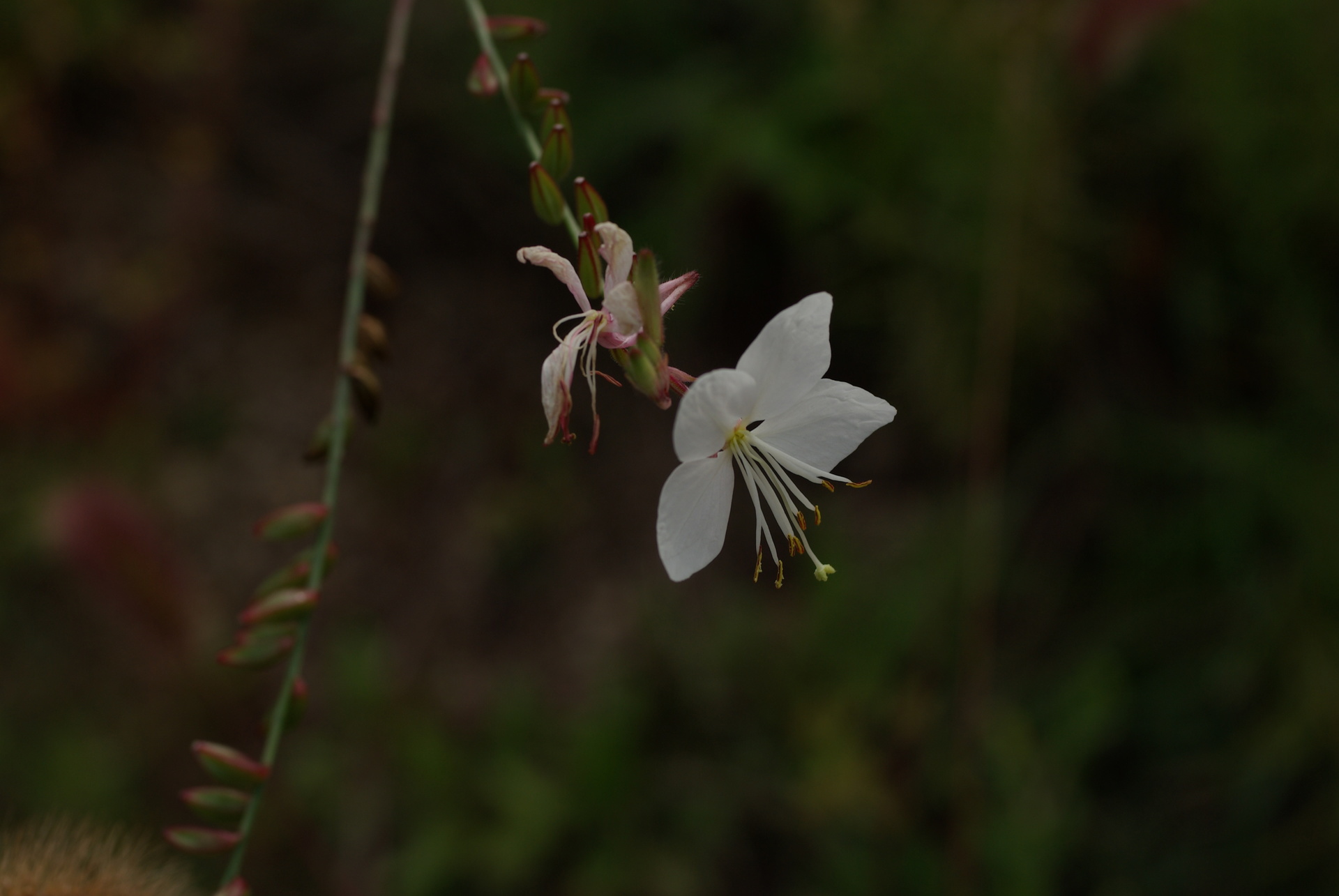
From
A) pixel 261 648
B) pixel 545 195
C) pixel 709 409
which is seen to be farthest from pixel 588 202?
pixel 261 648

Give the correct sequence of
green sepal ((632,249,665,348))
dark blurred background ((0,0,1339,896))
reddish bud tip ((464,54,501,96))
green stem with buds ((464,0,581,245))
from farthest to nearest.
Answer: dark blurred background ((0,0,1339,896))
reddish bud tip ((464,54,501,96))
green stem with buds ((464,0,581,245))
green sepal ((632,249,665,348))

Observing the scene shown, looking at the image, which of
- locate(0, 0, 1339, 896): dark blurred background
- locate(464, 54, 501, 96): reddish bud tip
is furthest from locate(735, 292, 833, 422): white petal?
locate(0, 0, 1339, 896): dark blurred background

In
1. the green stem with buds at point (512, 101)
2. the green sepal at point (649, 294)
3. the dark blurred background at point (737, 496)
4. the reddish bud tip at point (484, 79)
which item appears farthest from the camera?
the dark blurred background at point (737, 496)

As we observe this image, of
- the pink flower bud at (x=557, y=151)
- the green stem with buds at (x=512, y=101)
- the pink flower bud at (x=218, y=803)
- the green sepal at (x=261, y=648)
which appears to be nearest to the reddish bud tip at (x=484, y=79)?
the green stem with buds at (x=512, y=101)

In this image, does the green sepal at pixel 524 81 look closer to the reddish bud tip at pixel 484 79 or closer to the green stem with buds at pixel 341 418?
the reddish bud tip at pixel 484 79

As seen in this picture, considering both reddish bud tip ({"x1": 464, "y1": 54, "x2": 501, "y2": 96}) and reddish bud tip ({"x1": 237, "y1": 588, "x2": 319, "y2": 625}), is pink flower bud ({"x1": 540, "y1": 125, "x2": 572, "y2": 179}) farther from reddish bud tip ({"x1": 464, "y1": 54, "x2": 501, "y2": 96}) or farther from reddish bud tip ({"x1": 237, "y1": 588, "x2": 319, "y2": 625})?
reddish bud tip ({"x1": 237, "y1": 588, "x2": 319, "y2": 625})
